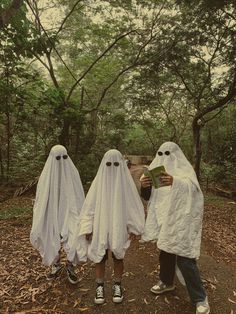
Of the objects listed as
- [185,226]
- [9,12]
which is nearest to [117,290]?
[185,226]

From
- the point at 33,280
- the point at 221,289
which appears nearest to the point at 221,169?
the point at 221,289

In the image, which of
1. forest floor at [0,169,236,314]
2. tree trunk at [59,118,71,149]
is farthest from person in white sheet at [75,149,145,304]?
tree trunk at [59,118,71,149]

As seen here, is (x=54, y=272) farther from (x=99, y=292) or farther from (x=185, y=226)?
(x=185, y=226)

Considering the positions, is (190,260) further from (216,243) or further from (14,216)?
(14,216)

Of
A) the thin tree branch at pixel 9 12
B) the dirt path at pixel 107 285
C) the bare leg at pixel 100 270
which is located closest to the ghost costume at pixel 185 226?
the dirt path at pixel 107 285

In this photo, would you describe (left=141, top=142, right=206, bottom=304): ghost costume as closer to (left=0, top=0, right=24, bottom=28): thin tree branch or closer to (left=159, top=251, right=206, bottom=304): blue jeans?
(left=159, top=251, right=206, bottom=304): blue jeans

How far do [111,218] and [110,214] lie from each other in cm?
5

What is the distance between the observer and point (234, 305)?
14.8ft

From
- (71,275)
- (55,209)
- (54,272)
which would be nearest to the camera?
(55,209)

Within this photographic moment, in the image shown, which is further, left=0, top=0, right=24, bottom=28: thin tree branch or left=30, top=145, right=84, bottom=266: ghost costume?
left=0, top=0, right=24, bottom=28: thin tree branch

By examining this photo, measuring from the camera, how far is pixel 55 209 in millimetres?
4871

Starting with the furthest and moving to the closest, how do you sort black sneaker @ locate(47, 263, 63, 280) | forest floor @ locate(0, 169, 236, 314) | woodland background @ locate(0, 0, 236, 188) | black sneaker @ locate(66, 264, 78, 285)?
woodland background @ locate(0, 0, 236, 188) → black sneaker @ locate(47, 263, 63, 280) → black sneaker @ locate(66, 264, 78, 285) → forest floor @ locate(0, 169, 236, 314)

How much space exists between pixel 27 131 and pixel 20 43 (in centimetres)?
649

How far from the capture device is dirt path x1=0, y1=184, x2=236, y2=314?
14.4ft
